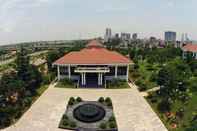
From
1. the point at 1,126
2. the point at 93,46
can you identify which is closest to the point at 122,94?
the point at 1,126

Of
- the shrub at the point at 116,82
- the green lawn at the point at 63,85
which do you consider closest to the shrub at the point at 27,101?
the green lawn at the point at 63,85

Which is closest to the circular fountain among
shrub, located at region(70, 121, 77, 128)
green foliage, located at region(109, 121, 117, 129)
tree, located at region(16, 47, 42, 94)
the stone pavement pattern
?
shrub, located at region(70, 121, 77, 128)

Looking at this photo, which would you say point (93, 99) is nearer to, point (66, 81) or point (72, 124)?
point (72, 124)

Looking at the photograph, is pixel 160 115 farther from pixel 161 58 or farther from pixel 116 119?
pixel 161 58

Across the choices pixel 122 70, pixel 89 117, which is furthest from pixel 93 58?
pixel 89 117

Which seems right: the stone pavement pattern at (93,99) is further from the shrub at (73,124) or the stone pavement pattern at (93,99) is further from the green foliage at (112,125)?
the shrub at (73,124)
